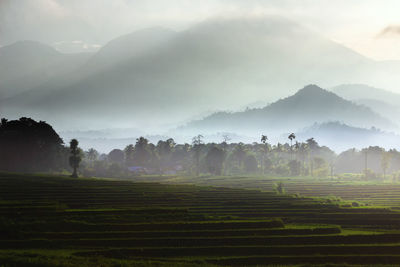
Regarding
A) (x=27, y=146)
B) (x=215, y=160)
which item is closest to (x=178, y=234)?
(x=27, y=146)

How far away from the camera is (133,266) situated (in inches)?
1344

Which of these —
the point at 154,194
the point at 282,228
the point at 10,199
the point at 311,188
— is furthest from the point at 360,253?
the point at 311,188

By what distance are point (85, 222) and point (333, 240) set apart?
91.0 feet

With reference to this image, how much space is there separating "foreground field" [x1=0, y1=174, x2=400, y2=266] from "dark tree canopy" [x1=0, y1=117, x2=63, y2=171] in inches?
2305

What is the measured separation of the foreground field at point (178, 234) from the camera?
128 ft

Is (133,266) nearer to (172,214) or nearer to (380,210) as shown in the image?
(172,214)

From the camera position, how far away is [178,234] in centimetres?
4600

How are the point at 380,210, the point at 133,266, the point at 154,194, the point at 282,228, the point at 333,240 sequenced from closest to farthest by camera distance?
the point at 133,266 < the point at 333,240 < the point at 282,228 < the point at 380,210 < the point at 154,194

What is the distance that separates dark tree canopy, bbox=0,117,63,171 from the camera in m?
122

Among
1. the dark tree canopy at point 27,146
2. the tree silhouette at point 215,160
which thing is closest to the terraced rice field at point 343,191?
the tree silhouette at point 215,160

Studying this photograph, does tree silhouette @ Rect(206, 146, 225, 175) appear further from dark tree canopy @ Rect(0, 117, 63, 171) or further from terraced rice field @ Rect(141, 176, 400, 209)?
dark tree canopy @ Rect(0, 117, 63, 171)

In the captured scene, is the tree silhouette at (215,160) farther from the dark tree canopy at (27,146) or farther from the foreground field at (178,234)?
the foreground field at (178,234)

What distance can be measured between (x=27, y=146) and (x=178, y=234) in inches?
3667

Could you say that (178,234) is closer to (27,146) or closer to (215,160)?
(27,146)
